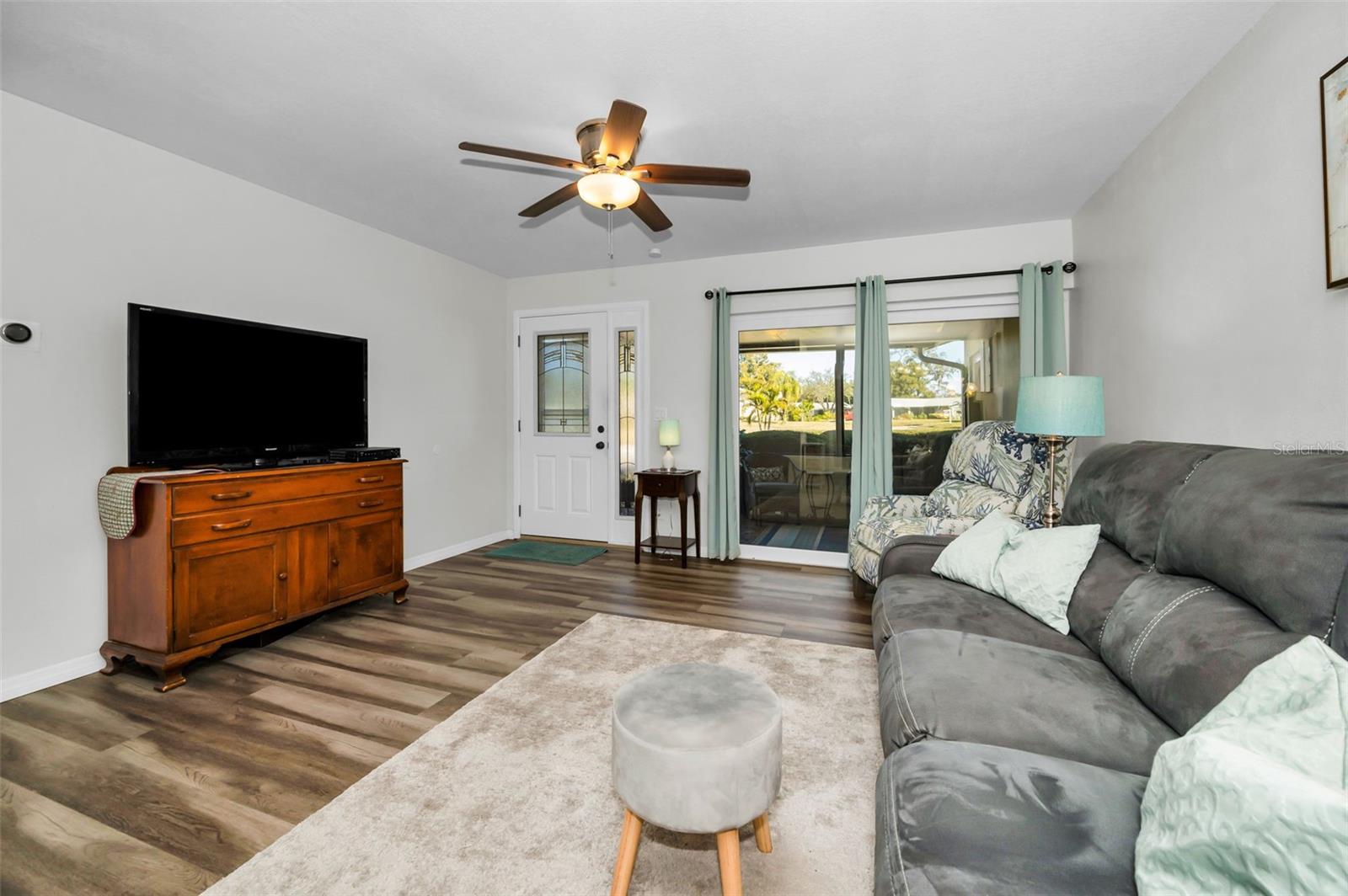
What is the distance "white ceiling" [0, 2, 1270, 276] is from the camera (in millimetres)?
1949

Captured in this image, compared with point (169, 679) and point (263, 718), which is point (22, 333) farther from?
point (263, 718)

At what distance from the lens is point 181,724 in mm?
2113

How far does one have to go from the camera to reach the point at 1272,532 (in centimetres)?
118

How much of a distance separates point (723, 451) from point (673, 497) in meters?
0.56

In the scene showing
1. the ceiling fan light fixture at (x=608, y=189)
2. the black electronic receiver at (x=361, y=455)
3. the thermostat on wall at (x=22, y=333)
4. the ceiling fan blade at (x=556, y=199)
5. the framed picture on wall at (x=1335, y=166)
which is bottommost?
the black electronic receiver at (x=361, y=455)

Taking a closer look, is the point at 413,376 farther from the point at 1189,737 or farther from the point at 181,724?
the point at 1189,737

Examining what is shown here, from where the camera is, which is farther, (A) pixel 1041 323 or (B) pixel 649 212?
(A) pixel 1041 323

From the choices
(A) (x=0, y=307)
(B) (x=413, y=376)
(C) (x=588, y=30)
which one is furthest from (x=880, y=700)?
(B) (x=413, y=376)

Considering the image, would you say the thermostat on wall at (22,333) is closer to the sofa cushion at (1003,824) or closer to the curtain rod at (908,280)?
the sofa cushion at (1003,824)

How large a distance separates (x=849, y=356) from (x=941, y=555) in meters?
2.42

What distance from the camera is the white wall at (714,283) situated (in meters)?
4.00

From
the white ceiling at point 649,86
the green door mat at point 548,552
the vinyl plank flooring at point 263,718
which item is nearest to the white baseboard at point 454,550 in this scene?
the green door mat at point 548,552

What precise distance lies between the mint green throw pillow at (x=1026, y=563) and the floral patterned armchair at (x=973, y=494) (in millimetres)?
555

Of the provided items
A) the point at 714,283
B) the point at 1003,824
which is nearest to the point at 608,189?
the point at 1003,824
